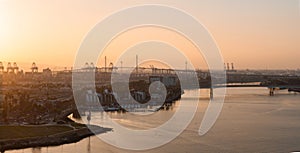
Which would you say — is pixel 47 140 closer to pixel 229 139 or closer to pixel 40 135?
pixel 40 135

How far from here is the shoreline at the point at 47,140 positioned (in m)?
4.96

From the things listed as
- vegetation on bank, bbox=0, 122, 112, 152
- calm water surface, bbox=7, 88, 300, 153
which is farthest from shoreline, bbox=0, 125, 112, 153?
calm water surface, bbox=7, 88, 300, 153

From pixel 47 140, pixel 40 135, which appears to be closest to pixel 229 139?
pixel 47 140

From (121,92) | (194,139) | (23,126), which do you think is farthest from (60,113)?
(121,92)

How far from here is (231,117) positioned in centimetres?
766

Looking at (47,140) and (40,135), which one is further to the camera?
(40,135)

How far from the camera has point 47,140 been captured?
525 cm

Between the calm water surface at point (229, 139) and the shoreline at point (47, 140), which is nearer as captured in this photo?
the calm water surface at point (229, 139)

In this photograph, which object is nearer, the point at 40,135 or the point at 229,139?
the point at 229,139

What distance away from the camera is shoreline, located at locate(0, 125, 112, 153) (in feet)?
16.3

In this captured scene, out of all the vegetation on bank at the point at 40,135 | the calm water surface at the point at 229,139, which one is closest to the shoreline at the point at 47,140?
the vegetation on bank at the point at 40,135

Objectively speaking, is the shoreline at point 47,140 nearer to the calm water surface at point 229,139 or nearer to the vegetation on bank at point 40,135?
the vegetation on bank at point 40,135

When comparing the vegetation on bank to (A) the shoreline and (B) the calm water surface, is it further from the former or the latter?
(B) the calm water surface

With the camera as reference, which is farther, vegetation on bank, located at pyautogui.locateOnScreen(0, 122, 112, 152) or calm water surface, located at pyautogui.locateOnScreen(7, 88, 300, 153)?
vegetation on bank, located at pyautogui.locateOnScreen(0, 122, 112, 152)
